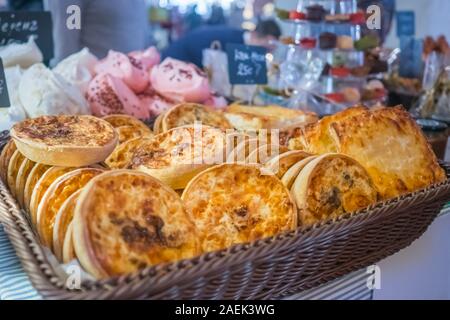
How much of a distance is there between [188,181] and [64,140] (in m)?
0.42

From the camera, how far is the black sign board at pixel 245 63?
289 cm

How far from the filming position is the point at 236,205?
1381 millimetres

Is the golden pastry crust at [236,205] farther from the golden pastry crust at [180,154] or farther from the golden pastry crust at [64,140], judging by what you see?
the golden pastry crust at [64,140]

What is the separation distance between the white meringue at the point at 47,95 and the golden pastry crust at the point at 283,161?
1.13m

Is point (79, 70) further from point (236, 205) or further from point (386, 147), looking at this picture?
point (386, 147)

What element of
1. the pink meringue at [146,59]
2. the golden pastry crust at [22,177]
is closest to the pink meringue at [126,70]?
the pink meringue at [146,59]

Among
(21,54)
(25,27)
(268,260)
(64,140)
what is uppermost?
(25,27)

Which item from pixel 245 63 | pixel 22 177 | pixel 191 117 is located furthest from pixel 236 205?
pixel 245 63

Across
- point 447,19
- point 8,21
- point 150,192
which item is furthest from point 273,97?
point 447,19

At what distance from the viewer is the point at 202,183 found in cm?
139

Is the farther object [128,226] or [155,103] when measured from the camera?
[155,103]

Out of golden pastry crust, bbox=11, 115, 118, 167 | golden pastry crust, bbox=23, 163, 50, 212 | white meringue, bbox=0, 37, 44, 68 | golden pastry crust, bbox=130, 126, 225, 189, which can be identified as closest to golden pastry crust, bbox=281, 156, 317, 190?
golden pastry crust, bbox=130, 126, 225, 189

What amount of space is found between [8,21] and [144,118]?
877mm

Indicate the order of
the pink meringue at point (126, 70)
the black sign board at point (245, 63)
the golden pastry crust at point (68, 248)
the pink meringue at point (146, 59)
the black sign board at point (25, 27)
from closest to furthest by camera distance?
the golden pastry crust at point (68, 248) < the black sign board at point (25, 27) < the pink meringue at point (126, 70) < the pink meringue at point (146, 59) < the black sign board at point (245, 63)
